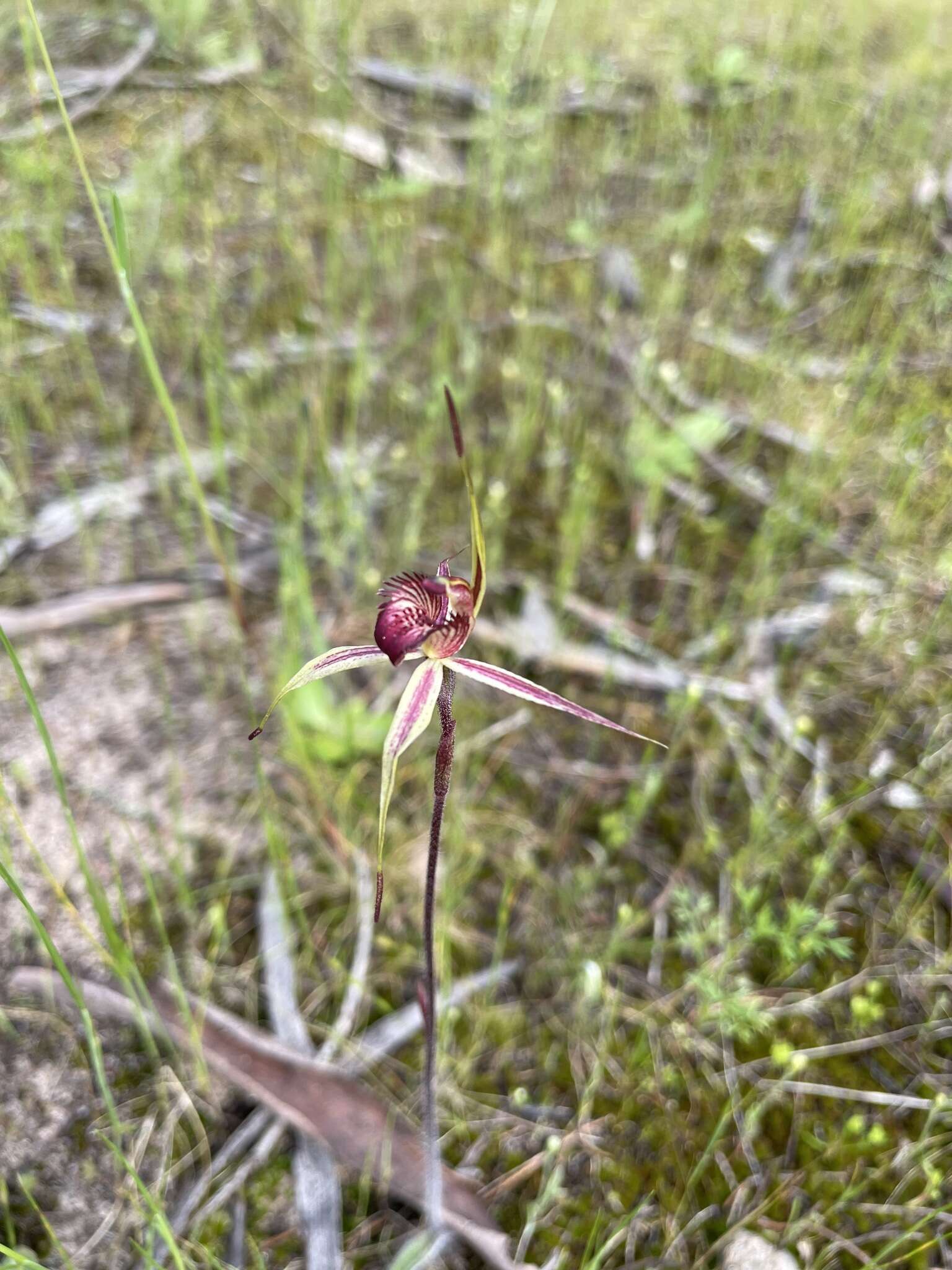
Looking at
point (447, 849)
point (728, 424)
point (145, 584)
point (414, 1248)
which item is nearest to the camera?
point (414, 1248)

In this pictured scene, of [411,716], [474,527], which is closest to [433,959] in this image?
[411,716]

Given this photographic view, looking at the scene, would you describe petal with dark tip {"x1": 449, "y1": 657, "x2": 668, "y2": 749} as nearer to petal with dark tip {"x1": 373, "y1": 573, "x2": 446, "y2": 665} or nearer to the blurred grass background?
petal with dark tip {"x1": 373, "y1": 573, "x2": 446, "y2": 665}

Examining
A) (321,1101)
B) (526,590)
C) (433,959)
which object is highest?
(526,590)

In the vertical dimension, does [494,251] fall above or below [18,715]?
above

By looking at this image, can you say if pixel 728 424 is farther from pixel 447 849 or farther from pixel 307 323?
pixel 447 849

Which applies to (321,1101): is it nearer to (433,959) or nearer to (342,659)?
(433,959)

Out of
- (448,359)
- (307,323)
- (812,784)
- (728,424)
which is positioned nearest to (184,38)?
(307,323)

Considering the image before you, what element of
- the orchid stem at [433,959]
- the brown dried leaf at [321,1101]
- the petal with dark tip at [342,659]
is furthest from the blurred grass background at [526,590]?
the petal with dark tip at [342,659]

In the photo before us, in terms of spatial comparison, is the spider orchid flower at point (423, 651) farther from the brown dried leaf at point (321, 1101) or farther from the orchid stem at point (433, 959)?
the brown dried leaf at point (321, 1101)
